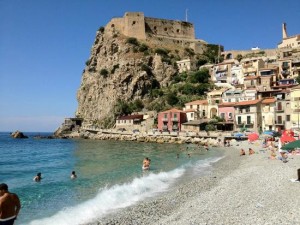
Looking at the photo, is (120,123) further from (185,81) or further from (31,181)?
(31,181)

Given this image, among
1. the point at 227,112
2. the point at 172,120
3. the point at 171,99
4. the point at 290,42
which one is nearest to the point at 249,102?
the point at 227,112

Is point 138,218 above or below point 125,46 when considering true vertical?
below

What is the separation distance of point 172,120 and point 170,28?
49.6 m

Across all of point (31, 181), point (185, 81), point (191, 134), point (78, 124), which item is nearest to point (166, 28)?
point (185, 81)

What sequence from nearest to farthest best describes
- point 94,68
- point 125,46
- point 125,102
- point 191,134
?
point 191,134 → point 125,102 → point 125,46 → point 94,68

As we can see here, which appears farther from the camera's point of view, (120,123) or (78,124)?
(78,124)

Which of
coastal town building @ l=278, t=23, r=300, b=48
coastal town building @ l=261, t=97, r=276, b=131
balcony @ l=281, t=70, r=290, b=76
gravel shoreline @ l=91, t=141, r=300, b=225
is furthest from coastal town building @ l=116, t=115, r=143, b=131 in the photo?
gravel shoreline @ l=91, t=141, r=300, b=225

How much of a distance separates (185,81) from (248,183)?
73.8 meters

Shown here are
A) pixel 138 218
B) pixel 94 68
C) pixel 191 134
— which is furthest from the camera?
pixel 94 68

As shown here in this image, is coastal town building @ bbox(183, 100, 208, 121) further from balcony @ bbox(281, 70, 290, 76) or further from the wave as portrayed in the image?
the wave

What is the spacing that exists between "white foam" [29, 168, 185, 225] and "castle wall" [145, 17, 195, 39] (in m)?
88.3

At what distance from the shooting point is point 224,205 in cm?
1357

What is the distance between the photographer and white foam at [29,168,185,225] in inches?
545

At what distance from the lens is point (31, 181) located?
2541 cm
